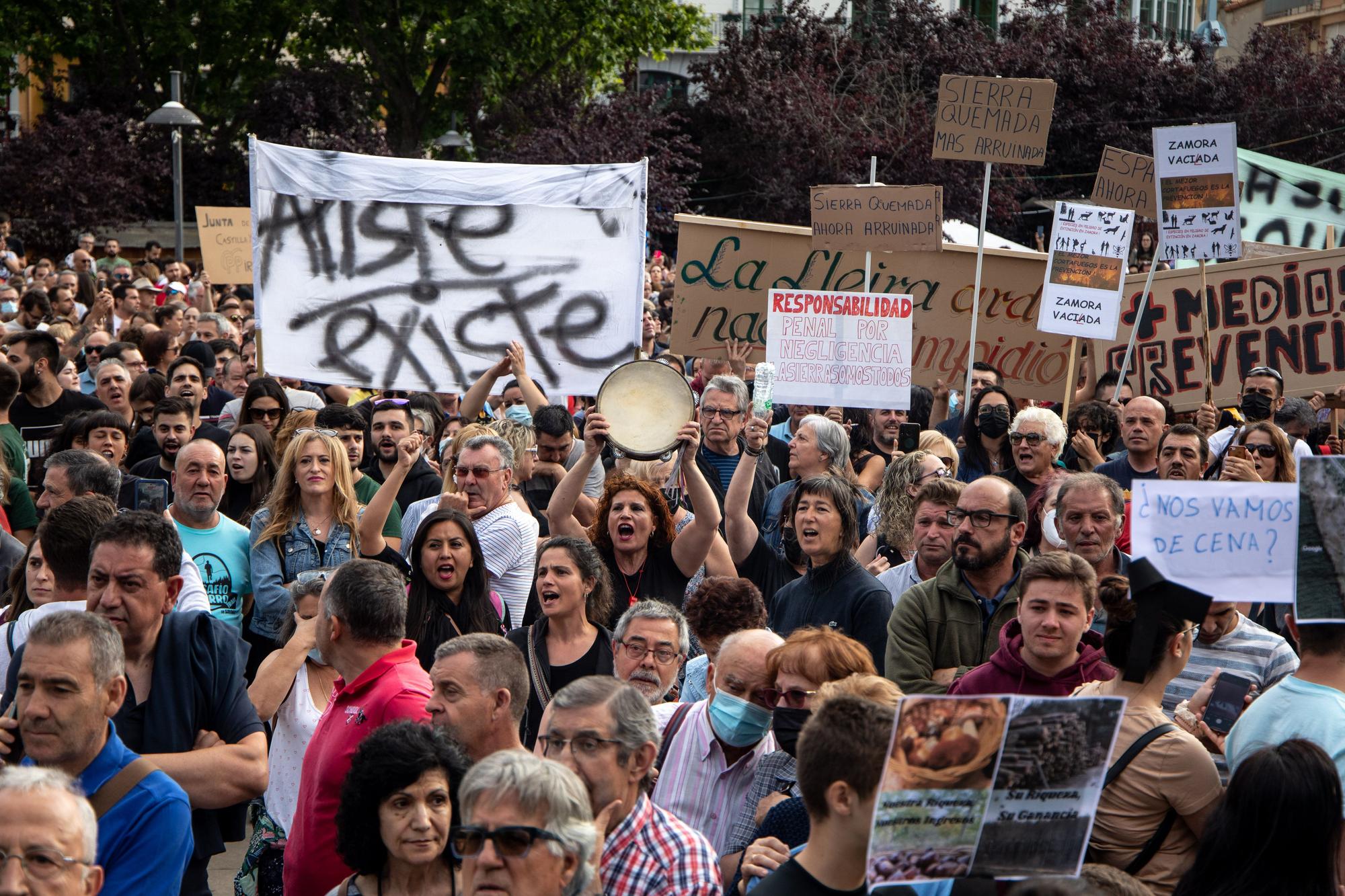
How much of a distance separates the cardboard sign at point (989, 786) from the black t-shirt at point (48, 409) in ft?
22.3

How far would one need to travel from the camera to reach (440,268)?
916cm

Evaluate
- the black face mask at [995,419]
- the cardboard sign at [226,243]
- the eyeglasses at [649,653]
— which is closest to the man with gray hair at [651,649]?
the eyeglasses at [649,653]

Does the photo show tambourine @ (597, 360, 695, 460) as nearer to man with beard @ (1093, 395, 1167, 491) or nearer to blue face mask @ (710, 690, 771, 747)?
blue face mask @ (710, 690, 771, 747)

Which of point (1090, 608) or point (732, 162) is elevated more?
point (732, 162)

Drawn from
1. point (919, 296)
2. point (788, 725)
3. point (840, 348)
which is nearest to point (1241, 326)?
point (919, 296)

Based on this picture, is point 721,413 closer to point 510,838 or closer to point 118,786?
point 118,786

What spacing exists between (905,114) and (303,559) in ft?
77.8

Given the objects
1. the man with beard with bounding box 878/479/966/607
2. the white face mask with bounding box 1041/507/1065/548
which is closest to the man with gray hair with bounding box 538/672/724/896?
the man with beard with bounding box 878/479/966/607

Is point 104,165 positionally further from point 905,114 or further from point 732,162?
point 905,114

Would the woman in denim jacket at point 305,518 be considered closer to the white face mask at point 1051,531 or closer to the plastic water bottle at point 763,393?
the plastic water bottle at point 763,393

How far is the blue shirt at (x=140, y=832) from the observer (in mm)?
3281

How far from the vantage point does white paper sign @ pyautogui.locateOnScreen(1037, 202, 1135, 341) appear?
385 inches

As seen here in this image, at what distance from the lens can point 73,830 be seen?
2.79 meters

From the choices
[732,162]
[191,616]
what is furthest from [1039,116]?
[732,162]
